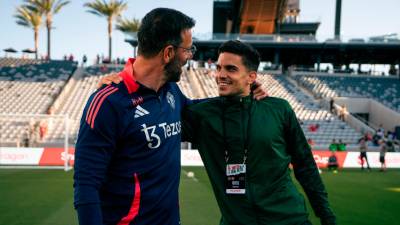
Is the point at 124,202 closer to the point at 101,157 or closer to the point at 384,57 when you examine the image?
the point at 101,157

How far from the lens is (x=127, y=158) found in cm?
259

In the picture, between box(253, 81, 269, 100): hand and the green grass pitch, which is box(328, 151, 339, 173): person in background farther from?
box(253, 81, 269, 100): hand

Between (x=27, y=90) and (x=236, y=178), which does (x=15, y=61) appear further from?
(x=236, y=178)

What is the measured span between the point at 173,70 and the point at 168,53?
0.15m

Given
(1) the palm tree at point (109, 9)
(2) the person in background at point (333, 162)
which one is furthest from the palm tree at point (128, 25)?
(2) the person in background at point (333, 162)

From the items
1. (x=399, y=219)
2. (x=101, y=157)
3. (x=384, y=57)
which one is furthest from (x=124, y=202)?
(x=384, y=57)

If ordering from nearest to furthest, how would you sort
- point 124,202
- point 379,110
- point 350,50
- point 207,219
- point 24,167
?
point 124,202 < point 207,219 < point 24,167 < point 379,110 < point 350,50

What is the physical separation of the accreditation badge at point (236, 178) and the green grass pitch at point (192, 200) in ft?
17.5

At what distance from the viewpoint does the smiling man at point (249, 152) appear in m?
3.29

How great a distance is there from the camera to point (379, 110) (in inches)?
1412

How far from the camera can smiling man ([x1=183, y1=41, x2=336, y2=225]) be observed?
130 inches

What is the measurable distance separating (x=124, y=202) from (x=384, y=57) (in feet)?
167

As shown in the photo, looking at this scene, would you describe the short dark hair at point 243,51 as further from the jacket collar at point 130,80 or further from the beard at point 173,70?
the jacket collar at point 130,80

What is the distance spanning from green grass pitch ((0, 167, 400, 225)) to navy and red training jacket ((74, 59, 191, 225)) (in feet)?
19.2
